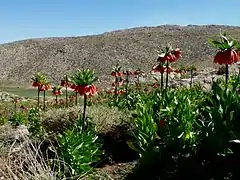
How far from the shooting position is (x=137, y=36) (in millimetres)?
77250

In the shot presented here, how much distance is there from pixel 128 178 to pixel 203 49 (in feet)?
197

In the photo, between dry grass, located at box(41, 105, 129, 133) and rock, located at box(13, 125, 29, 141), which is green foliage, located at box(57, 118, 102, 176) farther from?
dry grass, located at box(41, 105, 129, 133)

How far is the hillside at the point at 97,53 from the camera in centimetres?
6419

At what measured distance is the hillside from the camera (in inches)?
2527

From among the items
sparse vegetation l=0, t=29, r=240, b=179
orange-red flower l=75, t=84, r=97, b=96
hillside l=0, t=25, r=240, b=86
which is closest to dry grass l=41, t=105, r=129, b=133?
sparse vegetation l=0, t=29, r=240, b=179

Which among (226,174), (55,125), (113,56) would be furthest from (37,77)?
(113,56)

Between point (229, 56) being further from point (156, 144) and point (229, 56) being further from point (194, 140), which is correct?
point (194, 140)

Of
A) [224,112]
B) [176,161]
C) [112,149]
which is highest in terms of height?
[224,112]

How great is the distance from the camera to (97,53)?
69.1m

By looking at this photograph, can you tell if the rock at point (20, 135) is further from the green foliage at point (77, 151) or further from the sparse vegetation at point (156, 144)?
the green foliage at point (77, 151)

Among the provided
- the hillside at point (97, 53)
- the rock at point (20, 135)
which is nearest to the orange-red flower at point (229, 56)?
the rock at point (20, 135)

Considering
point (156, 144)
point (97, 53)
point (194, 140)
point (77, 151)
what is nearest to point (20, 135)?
point (77, 151)

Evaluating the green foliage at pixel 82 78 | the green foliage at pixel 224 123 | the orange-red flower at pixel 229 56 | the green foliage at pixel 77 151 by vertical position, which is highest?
the orange-red flower at pixel 229 56

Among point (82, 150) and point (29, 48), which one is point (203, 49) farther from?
point (82, 150)
